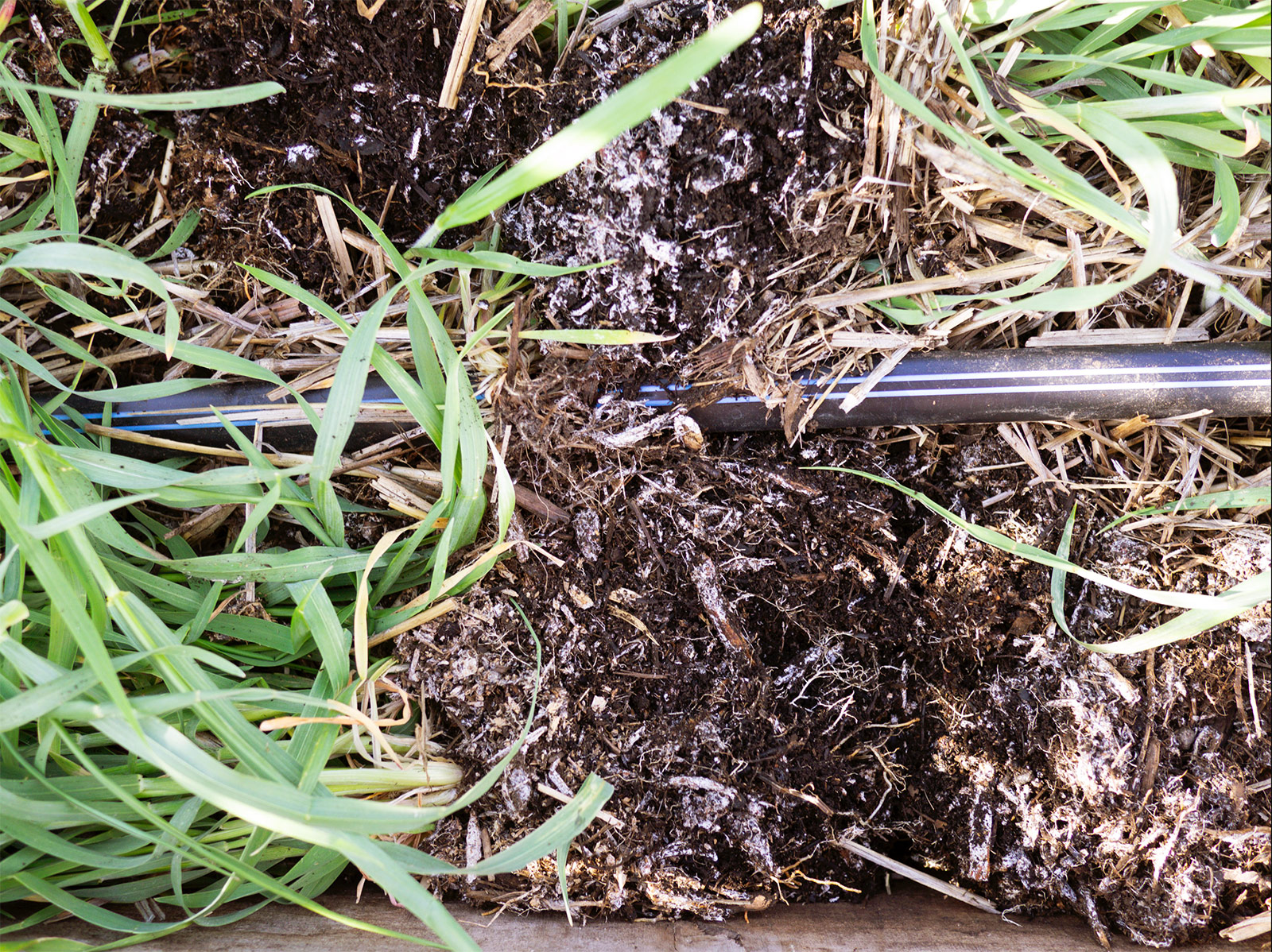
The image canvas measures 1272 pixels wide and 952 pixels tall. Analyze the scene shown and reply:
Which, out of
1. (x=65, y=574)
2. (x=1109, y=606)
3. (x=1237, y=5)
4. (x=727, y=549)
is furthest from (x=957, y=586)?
(x=65, y=574)

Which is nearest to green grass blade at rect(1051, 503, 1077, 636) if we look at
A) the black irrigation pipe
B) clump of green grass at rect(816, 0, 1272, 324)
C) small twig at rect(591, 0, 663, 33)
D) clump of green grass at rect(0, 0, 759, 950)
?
the black irrigation pipe

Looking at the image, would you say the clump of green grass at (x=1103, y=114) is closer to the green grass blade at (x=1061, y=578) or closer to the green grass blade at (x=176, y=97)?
the green grass blade at (x=1061, y=578)

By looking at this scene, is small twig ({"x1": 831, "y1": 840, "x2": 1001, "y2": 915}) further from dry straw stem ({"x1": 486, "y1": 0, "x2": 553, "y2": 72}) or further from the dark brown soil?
dry straw stem ({"x1": 486, "y1": 0, "x2": 553, "y2": 72})

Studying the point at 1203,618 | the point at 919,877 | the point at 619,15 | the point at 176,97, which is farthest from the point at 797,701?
the point at 176,97

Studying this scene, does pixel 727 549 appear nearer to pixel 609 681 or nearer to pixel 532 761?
pixel 609 681

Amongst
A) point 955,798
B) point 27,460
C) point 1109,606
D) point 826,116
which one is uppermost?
point 826,116

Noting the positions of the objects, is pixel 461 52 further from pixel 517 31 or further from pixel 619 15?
pixel 619 15
